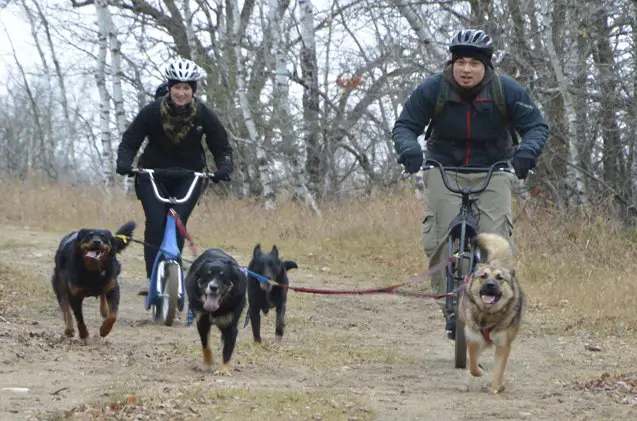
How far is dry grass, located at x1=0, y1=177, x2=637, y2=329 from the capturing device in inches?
458

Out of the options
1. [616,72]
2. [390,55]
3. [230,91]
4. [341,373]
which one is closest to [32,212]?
[230,91]

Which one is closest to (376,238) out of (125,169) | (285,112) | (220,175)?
(285,112)

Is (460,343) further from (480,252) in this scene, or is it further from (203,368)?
(203,368)

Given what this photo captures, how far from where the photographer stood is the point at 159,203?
930cm

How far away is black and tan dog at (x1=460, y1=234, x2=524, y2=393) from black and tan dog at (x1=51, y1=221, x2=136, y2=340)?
2.90 meters

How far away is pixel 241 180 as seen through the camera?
27859 mm

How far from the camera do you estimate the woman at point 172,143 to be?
29.9ft

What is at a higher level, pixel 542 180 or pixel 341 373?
pixel 542 180

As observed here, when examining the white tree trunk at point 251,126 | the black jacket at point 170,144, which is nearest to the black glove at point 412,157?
the black jacket at point 170,144

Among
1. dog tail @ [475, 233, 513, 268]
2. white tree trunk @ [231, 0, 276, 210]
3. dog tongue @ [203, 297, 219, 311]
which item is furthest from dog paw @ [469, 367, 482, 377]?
white tree trunk @ [231, 0, 276, 210]

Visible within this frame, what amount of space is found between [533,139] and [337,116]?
56.8 feet

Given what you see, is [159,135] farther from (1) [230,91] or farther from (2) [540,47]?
(1) [230,91]

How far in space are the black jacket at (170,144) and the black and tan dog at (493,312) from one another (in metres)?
3.24

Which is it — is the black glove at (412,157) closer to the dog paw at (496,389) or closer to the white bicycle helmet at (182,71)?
the dog paw at (496,389)
